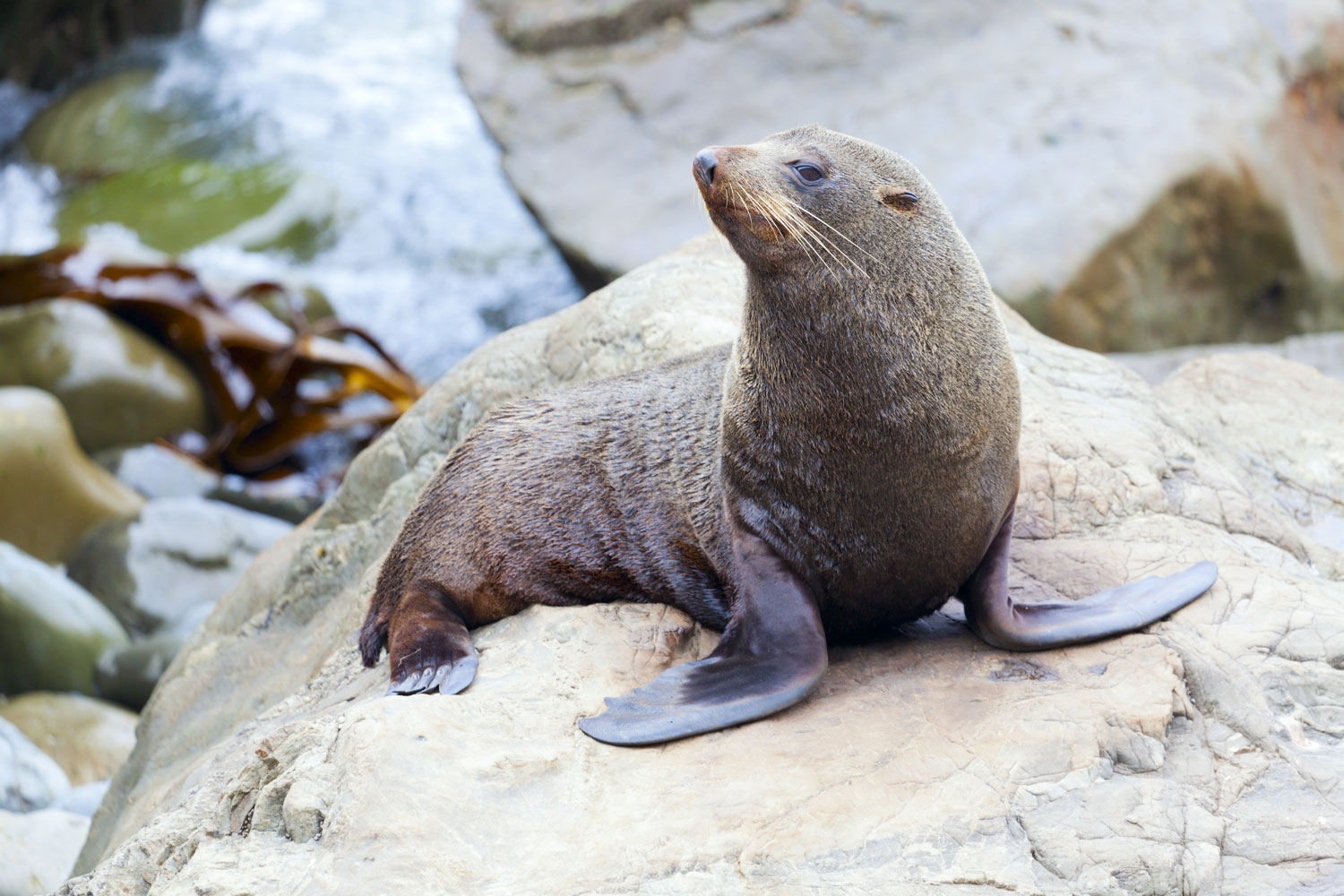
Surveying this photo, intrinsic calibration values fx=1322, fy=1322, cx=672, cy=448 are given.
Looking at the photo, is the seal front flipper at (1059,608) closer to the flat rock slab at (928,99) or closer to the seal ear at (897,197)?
the seal ear at (897,197)

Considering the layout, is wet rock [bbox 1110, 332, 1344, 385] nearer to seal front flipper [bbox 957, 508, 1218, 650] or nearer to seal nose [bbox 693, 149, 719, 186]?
seal front flipper [bbox 957, 508, 1218, 650]

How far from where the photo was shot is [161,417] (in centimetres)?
1100

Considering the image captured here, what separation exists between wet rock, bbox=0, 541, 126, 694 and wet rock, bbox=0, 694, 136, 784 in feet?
Answer: 0.47

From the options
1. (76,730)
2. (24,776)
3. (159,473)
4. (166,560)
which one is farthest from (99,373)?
(24,776)

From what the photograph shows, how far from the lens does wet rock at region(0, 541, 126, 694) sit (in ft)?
26.3

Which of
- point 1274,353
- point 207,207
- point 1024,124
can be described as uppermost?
point 1024,124

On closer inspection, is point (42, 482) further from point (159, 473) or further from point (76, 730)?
point (76, 730)

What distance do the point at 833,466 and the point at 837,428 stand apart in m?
0.12

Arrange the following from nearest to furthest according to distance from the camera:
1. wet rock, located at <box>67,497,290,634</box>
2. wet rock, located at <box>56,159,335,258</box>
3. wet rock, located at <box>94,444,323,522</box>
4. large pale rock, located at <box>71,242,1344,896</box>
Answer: large pale rock, located at <box>71,242,1344,896</box> → wet rock, located at <box>67,497,290,634</box> → wet rock, located at <box>94,444,323,522</box> → wet rock, located at <box>56,159,335,258</box>

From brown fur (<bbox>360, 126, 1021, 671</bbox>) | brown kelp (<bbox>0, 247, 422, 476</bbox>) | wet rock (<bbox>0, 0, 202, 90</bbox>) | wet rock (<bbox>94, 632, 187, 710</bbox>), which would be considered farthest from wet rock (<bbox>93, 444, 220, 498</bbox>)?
wet rock (<bbox>0, 0, 202, 90</bbox>)

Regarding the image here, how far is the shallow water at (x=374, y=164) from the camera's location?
13.5m

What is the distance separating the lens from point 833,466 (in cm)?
420

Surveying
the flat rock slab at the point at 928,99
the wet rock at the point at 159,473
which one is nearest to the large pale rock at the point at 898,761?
the flat rock slab at the point at 928,99

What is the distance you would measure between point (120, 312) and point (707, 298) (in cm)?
696
